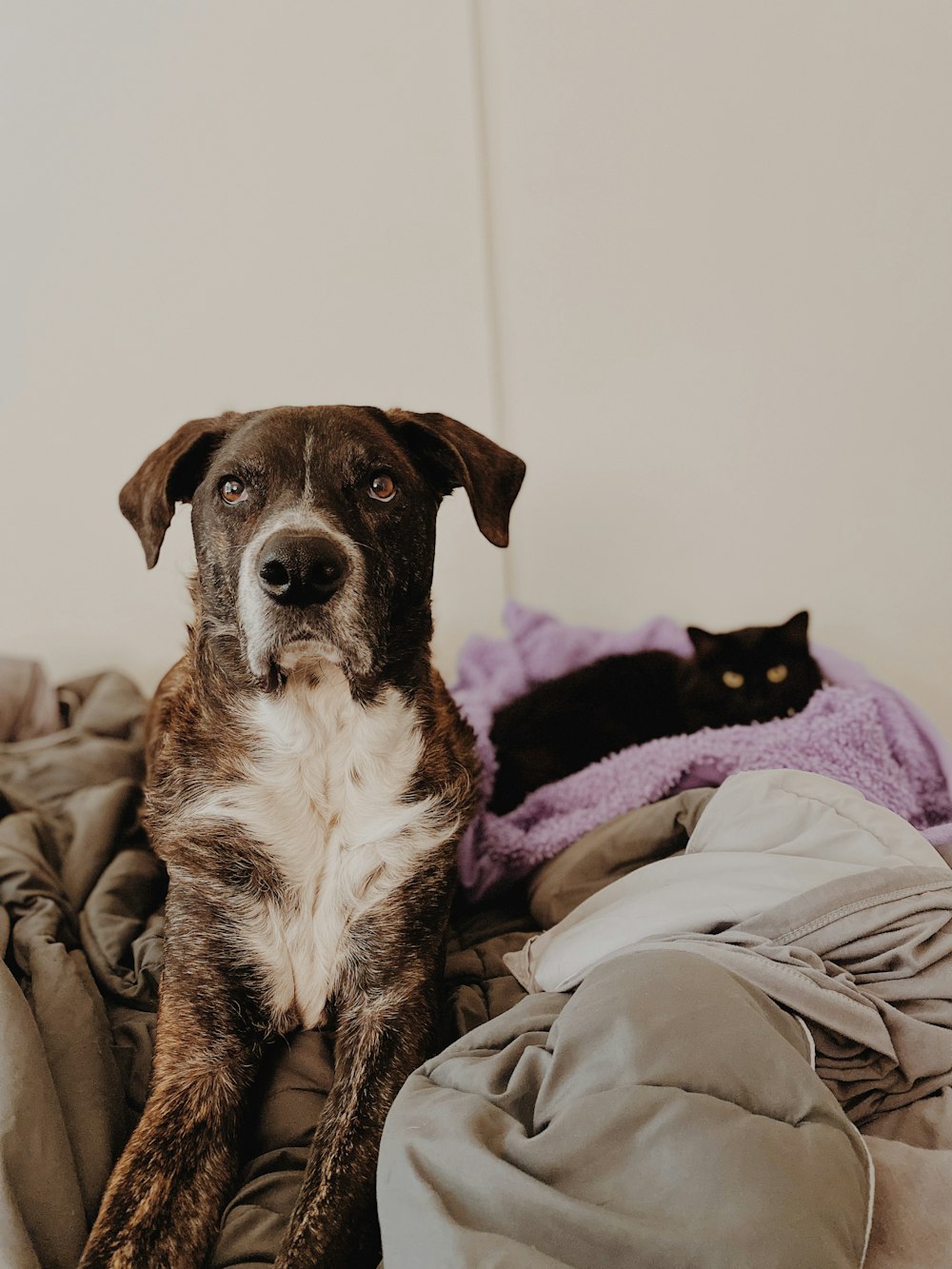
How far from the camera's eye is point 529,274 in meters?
3.16

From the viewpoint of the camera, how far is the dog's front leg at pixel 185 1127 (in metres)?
1.43

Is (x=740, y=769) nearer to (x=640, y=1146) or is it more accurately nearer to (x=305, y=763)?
(x=305, y=763)

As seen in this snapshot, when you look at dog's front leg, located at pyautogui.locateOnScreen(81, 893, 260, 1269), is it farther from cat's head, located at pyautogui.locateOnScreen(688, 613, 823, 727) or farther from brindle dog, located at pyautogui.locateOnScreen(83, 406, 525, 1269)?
cat's head, located at pyautogui.locateOnScreen(688, 613, 823, 727)

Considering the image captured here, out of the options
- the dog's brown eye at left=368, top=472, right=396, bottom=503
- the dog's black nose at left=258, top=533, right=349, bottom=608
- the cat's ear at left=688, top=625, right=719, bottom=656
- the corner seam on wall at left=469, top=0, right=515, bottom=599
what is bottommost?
the cat's ear at left=688, top=625, right=719, bottom=656

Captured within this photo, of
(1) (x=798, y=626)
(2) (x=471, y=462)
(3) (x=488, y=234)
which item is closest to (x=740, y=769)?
(1) (x=798, y=626)

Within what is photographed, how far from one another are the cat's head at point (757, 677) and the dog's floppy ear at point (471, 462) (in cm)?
105

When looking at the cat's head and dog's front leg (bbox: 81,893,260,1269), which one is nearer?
dog's front leg (bbox: 81,893,260,1269)

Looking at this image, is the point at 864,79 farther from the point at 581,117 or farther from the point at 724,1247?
the point at 724,1247

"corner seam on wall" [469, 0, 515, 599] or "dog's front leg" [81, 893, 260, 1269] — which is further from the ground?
"corner seam on wall" [469, 0, 515, 599]

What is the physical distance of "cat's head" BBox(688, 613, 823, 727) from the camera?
2.69 metres

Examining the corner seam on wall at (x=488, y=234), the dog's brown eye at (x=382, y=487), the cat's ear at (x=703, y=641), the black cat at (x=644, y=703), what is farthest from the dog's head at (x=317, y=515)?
the corner seam on wall at (x=488, y=234)

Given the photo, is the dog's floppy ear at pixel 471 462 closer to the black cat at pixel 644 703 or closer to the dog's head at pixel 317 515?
the dog's head at pixel 317 515

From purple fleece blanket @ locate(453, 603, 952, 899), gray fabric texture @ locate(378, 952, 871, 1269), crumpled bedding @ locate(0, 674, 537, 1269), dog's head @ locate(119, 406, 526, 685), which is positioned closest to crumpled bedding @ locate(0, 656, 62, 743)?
crumpled bedding @ locate(0, 674, 537, 1269)

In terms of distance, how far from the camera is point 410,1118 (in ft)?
4.31
